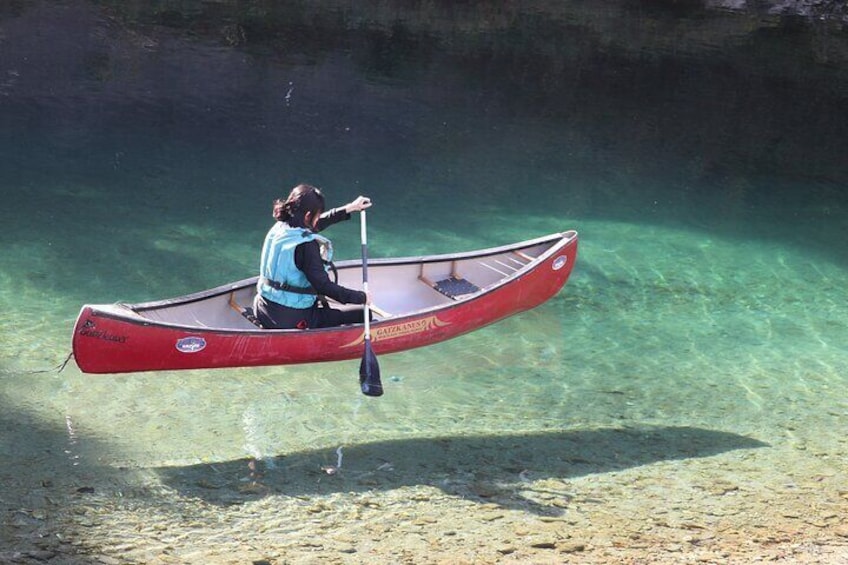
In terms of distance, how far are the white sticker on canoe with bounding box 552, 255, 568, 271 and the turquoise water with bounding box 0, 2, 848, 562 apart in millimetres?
485

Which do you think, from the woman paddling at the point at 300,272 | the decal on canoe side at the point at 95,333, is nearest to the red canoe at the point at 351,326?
the decal on canoe side at the point at 95,333

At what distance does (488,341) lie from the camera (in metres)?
9.40

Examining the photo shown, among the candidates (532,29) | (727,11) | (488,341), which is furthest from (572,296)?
(727,11)

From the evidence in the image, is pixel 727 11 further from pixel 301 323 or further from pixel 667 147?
pixel 301 323

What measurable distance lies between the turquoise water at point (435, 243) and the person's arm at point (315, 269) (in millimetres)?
838

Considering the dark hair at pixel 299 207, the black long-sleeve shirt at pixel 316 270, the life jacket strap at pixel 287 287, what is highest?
the dark hair at pixel 299 207

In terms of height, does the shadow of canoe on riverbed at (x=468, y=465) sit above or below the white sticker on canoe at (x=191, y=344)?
below

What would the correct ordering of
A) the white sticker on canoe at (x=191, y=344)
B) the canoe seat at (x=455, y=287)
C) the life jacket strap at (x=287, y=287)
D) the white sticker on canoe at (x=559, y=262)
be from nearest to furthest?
1. the white sticker on canoe at (x=191, y=344)
2. the life jacket strap at (x=287, y=287)
3. the canoe seat at (x=455, y=287)
4. the white sticker on canoe at (x=559, y=262)

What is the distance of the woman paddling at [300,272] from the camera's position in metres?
7.52

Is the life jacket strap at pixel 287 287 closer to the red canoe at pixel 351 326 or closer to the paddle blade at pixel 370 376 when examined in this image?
the red canoe at pixel 351 326

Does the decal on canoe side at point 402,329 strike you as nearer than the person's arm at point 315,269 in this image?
No

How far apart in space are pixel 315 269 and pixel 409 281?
6.94ft

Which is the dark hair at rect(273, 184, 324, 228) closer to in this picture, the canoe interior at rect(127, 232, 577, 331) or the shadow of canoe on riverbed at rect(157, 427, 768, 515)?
the canoe interior at rect(127, 232, 577, 331)

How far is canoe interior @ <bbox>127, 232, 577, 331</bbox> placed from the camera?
8219 mm
